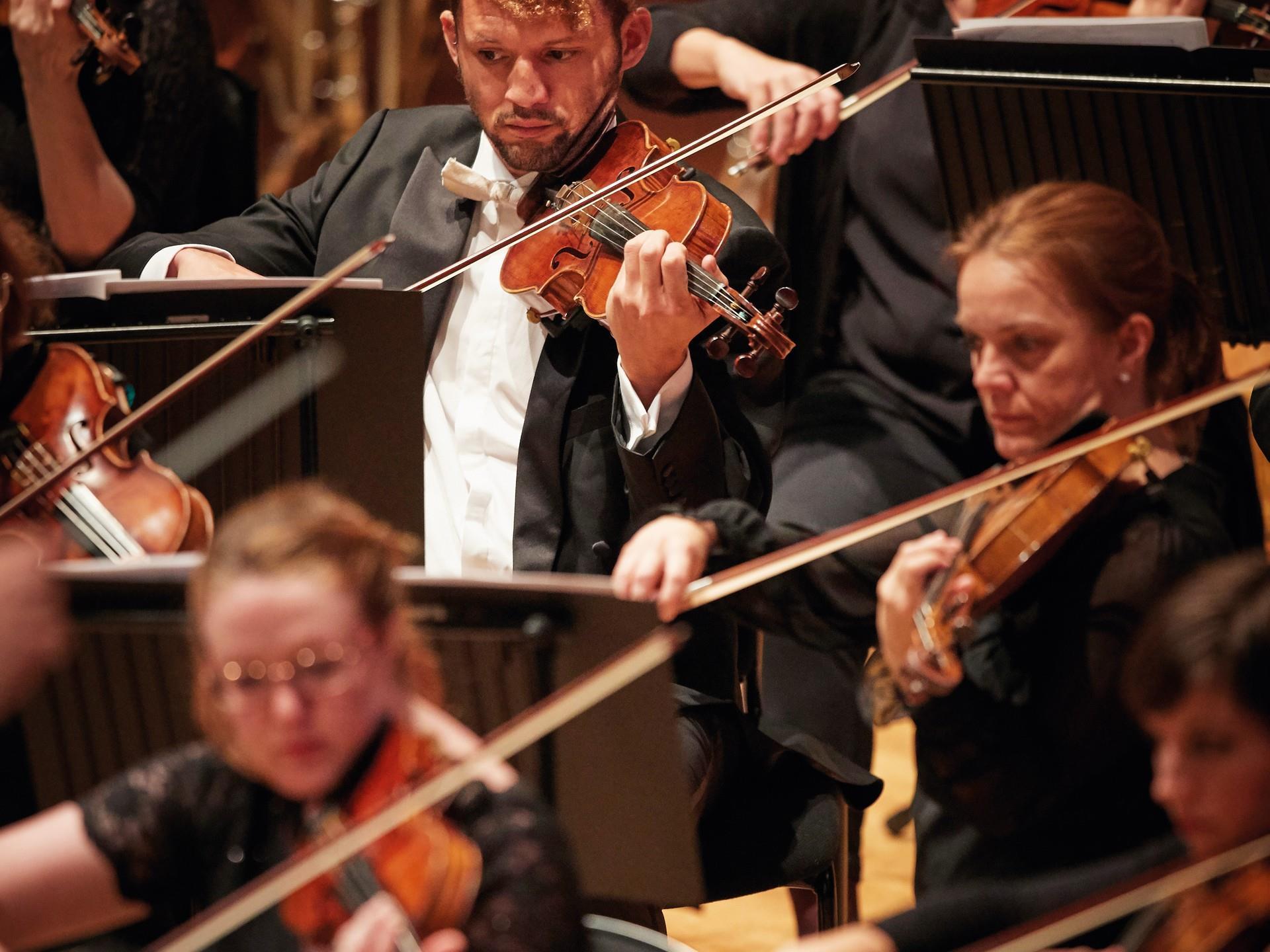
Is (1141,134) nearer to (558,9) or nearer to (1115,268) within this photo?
(1115,268)

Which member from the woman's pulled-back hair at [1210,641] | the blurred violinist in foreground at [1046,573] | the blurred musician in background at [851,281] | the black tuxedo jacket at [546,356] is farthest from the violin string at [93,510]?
the woman's pulled-back hair at [1210,641]

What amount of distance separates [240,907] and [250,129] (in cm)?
168

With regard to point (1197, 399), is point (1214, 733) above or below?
below

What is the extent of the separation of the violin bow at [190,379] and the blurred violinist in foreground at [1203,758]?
25.7 inches

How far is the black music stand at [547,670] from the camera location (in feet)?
3.17

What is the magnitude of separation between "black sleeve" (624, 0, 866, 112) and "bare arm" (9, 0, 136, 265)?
26.5 inches

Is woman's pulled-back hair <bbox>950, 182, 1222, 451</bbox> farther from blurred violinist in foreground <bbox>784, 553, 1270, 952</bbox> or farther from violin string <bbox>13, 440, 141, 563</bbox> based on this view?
violin string <bbox>13, 440, 141, 563</bbox>

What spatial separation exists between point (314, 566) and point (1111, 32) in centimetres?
68

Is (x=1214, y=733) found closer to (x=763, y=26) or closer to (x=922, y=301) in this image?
(x=922, y=301)

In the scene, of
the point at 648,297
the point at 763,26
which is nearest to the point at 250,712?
the point at 648,297

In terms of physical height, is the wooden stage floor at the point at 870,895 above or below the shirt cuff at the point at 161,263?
below

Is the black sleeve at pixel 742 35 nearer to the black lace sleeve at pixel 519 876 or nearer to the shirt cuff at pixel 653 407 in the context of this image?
the shirt cuff at pixel 653 407

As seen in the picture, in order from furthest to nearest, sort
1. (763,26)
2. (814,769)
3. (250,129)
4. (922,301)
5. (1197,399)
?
(250,129)
(763,26)
(814,769)
(922,301)
(1197,399)

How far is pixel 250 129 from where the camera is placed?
2359mm
